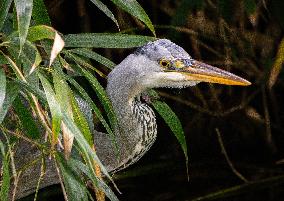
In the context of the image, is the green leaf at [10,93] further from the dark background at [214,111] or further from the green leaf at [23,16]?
the dark background at [214,111]

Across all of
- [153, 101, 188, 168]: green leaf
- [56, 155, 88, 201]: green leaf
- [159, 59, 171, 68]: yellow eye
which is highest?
[159, 59, 171, 68]: yellow eye

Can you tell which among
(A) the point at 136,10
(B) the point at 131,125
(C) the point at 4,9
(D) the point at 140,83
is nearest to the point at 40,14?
(C) the point at 4,9

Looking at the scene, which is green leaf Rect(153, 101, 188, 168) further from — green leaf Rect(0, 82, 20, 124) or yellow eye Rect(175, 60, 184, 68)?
green leaf Rect(0, 82, 20, 124)

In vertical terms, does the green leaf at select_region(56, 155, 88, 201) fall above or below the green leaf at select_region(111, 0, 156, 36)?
below

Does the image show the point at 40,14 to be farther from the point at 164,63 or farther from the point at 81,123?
the point at 164,63

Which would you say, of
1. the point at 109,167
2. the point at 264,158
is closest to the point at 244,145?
the point at 264,158

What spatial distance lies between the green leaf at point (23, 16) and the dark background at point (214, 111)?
157cm

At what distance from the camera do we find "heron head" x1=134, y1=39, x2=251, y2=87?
1988 mm

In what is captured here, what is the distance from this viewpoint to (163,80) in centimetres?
205

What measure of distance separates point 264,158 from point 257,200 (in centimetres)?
30

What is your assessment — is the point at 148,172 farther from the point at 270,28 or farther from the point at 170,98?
the point at 270,28

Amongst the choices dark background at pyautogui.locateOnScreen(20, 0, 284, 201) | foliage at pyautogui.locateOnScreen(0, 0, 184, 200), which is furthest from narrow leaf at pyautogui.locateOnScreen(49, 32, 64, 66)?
dark background at pyautogui.locateOnScreen(20, 0, 284, 201)

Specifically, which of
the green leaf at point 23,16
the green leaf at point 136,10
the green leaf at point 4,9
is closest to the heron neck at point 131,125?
the green leaf at point 136,10

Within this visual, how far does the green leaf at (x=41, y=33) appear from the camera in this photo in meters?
1.47
